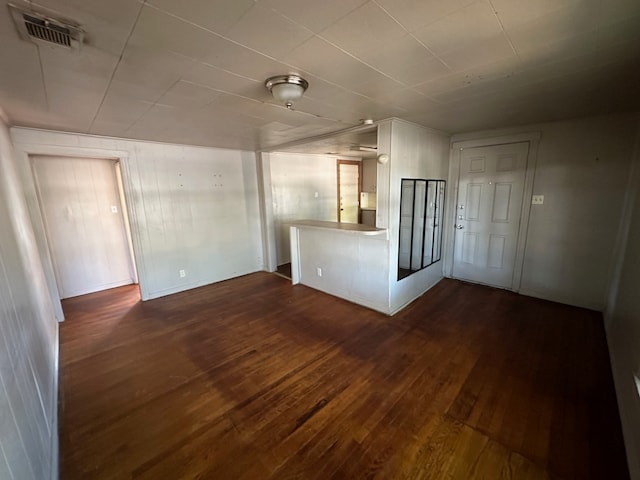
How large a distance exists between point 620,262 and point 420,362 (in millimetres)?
2565

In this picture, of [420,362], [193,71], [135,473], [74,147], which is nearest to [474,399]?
[420,362]

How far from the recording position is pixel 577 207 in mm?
3229

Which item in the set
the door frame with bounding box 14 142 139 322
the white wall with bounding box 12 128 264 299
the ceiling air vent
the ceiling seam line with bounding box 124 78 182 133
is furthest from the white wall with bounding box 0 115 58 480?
the ceiling air vent

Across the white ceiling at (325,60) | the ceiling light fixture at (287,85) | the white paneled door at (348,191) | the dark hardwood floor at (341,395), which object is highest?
the white ceiling at (325,60)

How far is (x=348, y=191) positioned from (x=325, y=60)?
4.95 metres

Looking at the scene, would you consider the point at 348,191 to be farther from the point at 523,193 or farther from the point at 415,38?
the point at 415,38

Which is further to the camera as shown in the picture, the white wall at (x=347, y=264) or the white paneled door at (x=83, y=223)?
the white paneled door at (x=83, y=223)

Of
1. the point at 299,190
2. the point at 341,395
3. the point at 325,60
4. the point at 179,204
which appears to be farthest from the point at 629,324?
the point at 179,204

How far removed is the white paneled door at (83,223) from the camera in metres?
3.85

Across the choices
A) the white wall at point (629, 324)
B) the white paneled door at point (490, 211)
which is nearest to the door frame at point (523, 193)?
the white paneled door at point (490, 211)

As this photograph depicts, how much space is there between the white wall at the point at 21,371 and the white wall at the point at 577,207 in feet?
16.2

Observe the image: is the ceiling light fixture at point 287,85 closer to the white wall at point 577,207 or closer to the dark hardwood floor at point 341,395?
the dark hardwood floor at point 341,395

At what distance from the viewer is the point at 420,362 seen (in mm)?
2342

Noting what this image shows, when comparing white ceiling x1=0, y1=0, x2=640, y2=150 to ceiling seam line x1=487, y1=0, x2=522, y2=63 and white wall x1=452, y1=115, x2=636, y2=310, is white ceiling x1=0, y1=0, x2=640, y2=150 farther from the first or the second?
white wall x1=452, y1=115, x2=636, y2=310
